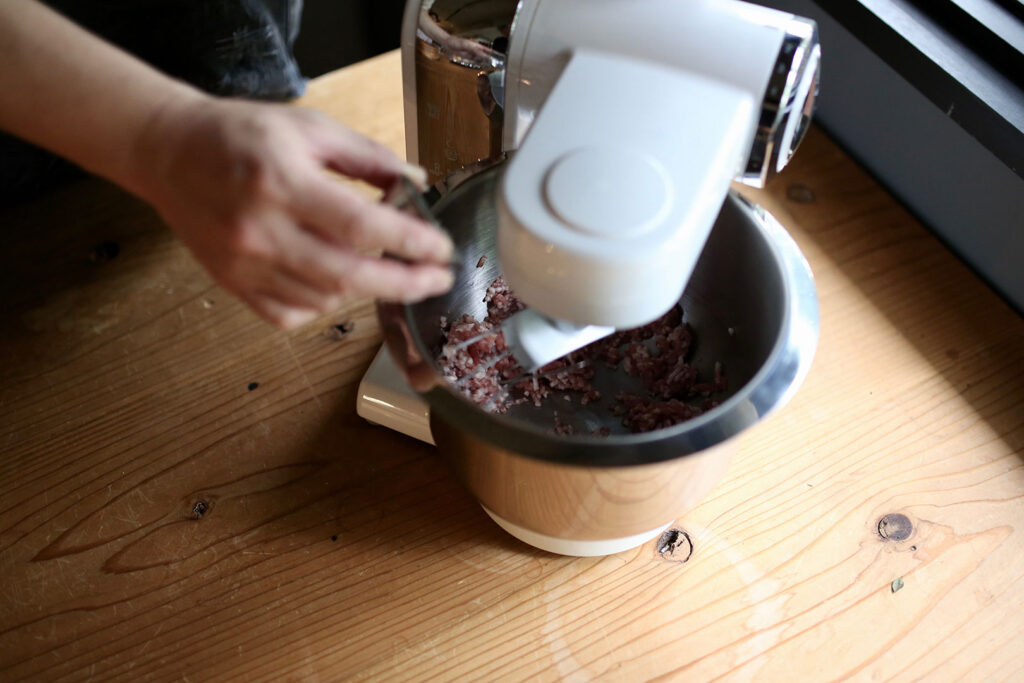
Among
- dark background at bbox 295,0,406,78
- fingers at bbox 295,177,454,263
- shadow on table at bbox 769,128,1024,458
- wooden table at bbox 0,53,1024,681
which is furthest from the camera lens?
dark background at bbox 295,0,406,78

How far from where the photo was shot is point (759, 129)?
1.63ft

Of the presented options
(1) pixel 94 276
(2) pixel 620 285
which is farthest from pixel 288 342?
(2) pixel 620 285

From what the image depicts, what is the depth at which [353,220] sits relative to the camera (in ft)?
1.27

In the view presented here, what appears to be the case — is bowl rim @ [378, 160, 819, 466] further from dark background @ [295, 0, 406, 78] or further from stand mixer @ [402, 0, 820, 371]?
dark background @ [295, 0, 406, 78]

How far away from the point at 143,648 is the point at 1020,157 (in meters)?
0.71

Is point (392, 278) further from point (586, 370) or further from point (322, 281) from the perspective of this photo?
point (586, 370)

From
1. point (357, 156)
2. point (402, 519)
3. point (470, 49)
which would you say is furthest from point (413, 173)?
point (402, 519)

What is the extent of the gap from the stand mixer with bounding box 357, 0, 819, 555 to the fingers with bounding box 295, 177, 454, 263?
51 millimetres

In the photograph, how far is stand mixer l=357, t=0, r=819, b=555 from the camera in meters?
0.41

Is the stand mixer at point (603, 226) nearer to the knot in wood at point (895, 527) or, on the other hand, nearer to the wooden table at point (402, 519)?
the wooden table at point (402, 519)

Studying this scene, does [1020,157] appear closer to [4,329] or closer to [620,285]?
[620,285]

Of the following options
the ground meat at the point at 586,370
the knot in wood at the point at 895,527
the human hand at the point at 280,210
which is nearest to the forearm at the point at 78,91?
the human hand at the point at 280,210

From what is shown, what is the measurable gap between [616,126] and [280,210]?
174 millimetres

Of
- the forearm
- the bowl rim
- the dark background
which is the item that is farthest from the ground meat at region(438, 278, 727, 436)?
the dark background
